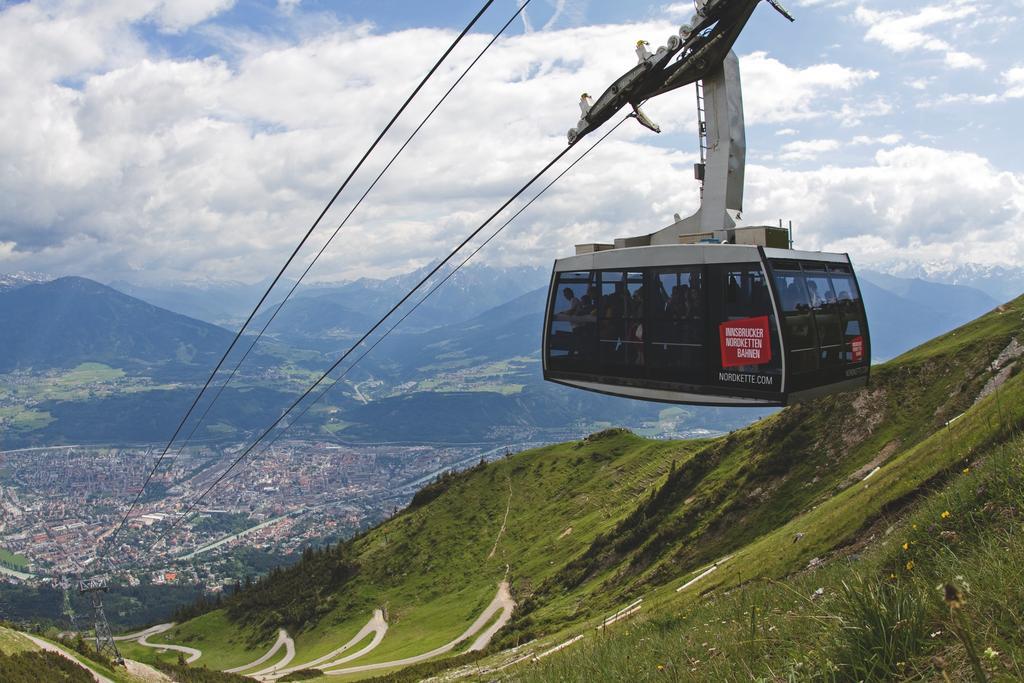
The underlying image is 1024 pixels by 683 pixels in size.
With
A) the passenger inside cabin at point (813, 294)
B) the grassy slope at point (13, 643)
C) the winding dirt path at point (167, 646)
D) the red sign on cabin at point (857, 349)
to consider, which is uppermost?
the passenger inside cabin at point (813, 294)

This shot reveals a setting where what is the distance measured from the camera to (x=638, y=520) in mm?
72312

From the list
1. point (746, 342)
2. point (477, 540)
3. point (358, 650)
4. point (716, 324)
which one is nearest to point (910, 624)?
point (746, 342)

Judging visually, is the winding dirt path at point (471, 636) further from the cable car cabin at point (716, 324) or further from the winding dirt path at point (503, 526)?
the cable car cabin at point (716, 324)

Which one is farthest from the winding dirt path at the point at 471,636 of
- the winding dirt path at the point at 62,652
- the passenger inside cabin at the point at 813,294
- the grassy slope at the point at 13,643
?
the passenger inside cabin at the point at 813,294

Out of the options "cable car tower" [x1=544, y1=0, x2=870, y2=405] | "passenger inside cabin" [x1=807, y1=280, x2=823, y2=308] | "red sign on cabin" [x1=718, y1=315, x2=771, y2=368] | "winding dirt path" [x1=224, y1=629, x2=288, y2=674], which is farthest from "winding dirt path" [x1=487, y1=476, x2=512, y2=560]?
"passenger inside cabin" [x1=807, y1=280, x2=823, y2=308]

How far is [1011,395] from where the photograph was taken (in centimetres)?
2677

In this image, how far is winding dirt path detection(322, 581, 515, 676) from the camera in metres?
72.2

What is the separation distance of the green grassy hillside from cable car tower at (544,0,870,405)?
14.4 feet

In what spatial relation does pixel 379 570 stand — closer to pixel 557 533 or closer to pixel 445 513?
pixel 445 513

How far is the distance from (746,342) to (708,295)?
59.4 inches

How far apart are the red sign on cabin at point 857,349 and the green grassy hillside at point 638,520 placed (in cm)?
391

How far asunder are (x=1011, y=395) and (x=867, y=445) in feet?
91.2

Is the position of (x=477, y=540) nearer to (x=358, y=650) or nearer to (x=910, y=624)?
(x=358, y=650)

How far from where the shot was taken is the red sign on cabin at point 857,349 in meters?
19.2
